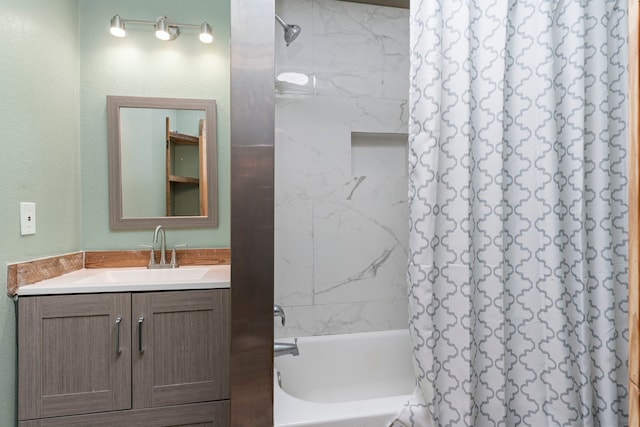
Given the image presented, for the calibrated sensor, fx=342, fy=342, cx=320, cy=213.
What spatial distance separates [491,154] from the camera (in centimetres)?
103

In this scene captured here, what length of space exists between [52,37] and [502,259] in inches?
84.1

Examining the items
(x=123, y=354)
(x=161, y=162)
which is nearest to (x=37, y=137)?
(x=161, y=162)

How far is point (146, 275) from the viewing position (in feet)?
5.70

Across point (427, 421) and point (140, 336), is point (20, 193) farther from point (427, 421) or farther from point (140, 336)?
point (427, 421)

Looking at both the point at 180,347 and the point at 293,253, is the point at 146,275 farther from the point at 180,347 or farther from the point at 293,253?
the point at 293,253

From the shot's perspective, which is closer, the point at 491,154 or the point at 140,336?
the point at 491,154

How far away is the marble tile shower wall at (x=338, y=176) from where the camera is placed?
1921 millimetres

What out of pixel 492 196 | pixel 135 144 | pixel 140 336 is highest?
pixel 135 144

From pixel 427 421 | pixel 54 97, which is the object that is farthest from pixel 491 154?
pixel 54 97

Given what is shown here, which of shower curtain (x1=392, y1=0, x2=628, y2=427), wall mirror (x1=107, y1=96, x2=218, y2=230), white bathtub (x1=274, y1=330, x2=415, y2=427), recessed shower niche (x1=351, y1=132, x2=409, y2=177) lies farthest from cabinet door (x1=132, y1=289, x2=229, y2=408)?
recessed shower niche (x1=351, y1=132, x2=409, y2=177)

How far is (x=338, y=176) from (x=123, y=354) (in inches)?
52.7

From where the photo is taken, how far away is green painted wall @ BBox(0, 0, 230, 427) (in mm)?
1349

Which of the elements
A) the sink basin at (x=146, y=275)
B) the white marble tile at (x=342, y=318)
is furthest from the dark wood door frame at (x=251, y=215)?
the white marble tile at (x=342, y=318)

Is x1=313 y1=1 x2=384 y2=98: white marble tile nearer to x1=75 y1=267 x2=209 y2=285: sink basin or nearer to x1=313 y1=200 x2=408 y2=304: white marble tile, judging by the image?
x1=313 y1=200 x2=408 y2=304: white marble tile
